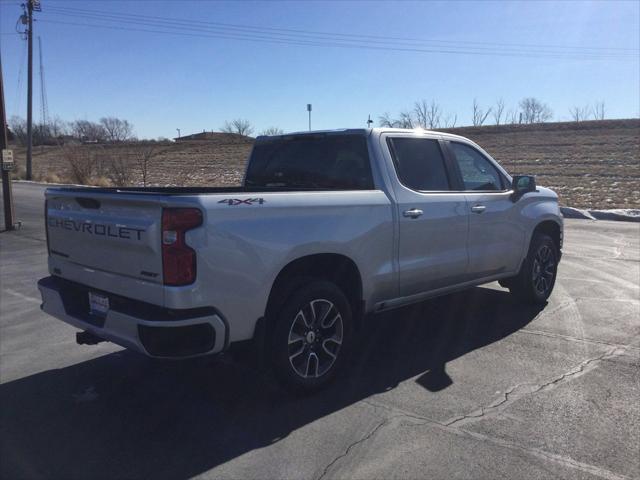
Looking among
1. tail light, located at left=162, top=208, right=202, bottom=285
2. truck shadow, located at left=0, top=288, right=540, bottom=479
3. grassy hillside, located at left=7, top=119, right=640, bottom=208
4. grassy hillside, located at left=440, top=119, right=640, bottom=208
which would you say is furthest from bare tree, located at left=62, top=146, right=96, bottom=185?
tail light, located at left=162, top=208, right=202, bottom=285

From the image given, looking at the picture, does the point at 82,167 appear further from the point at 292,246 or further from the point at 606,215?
the point at 292,246

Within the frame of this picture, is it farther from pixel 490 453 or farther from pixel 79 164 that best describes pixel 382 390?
pixel 79 164

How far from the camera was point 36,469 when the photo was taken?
3.41 meters

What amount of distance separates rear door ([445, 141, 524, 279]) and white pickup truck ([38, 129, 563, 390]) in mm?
19

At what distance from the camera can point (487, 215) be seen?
6.02 m

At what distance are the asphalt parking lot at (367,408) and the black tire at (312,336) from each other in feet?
0.61

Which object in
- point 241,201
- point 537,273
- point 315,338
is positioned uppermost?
point 241,201

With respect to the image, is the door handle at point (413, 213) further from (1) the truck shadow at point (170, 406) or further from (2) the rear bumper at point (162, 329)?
(2) the rear bumper at point (162, 329)

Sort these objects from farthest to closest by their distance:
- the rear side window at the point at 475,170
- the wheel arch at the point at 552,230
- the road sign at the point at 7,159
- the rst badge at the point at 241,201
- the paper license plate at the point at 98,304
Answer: the road sign at the point at 7,159
the wheel arch at the point at 552,230
the rear side window at the point at 475,170
the paper license plate at the point at 98,304
the rst badge at the point at 241,201

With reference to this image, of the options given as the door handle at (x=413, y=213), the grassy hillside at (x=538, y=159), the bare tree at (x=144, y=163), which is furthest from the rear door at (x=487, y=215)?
the bare tree at (x=144, y=163)

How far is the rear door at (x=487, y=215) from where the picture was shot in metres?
5.91

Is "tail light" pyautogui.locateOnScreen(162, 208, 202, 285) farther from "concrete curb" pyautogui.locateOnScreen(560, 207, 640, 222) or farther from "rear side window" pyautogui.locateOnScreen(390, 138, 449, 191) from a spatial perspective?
"concrete curb" pyautogui.locateOnScreen(560, 207, 640, 222)

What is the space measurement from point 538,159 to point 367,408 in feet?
124

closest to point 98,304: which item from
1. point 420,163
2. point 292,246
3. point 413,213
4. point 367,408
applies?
point 292,246
